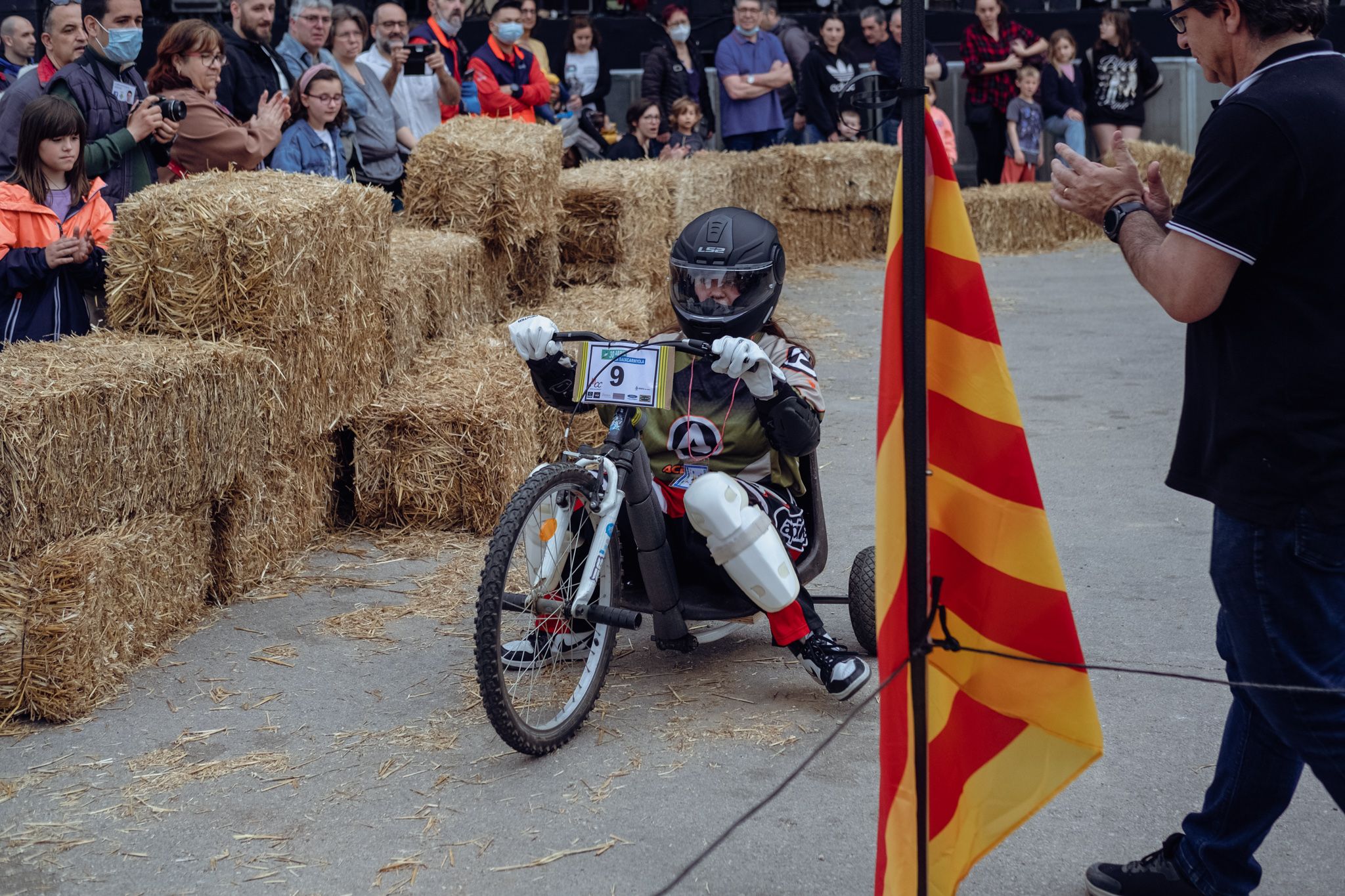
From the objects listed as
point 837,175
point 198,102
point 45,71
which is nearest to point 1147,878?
point 198,102

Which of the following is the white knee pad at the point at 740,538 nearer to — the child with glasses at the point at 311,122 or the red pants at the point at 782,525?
the red pants at the point at 782,525

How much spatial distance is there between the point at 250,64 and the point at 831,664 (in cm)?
508

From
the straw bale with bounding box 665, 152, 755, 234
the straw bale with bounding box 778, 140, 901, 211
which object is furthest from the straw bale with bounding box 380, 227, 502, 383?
the straw bale with bounding box 778, 140, 901, 211

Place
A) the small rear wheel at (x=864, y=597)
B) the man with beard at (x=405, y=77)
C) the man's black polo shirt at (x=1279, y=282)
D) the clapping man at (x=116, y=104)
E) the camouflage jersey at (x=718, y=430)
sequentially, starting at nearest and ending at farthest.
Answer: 1. the man's black polo shirt at (x=1279, y=282)
2. the camouflage jersey at (x=718, y=430)
3. the small rear wheel at (x=864, y=597)
4. the clapping man at (x=116, y=104)
5. the man with beard at (x=405, y=77)

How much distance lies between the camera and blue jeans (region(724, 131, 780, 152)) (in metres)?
14.1

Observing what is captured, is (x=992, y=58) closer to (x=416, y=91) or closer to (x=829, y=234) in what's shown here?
(x=829, y=234)

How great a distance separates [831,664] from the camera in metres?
4.25

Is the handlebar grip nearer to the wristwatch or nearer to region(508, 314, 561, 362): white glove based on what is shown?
region(508, 314, 561, 362): white glove

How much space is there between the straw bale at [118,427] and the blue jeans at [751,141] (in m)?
9.39

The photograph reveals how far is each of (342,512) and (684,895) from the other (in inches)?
144

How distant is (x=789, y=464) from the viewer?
4.43m

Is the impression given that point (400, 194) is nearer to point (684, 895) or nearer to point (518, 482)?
point (518, 482)

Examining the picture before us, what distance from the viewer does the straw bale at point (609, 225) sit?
889 cm

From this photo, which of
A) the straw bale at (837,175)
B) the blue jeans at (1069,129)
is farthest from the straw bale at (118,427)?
the blue jeans at (1069,129)
